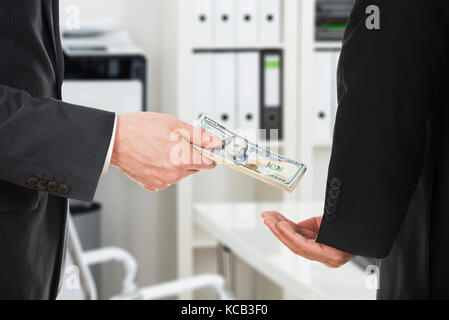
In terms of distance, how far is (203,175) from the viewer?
2719mm

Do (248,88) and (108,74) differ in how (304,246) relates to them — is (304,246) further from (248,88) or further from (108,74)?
(108,74)

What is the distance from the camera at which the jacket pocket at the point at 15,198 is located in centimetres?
77

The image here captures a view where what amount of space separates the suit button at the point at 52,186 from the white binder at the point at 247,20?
1.87m

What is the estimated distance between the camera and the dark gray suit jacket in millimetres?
708

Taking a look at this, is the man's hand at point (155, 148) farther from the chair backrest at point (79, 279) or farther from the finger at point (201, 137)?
the chair backrest at point (79, 279)

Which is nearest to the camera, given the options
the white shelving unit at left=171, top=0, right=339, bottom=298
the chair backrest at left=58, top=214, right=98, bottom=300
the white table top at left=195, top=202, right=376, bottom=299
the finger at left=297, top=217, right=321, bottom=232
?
the finger at left=297, top=217, right=321, bottom=232

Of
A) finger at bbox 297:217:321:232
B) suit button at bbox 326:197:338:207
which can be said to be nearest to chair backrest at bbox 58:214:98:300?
finger at bbox 297:217:321:232

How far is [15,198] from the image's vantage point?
773 mm

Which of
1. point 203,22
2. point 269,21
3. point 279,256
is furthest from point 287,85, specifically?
point 279,256

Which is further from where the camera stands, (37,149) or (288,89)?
(288,89)

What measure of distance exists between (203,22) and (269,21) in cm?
28

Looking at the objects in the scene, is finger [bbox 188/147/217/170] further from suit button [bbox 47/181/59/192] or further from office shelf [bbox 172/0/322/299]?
office shelf [bbox 172/0/322/299]

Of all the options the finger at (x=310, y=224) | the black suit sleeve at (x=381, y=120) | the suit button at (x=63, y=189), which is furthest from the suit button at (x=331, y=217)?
the suit button at (x=63, y=189)

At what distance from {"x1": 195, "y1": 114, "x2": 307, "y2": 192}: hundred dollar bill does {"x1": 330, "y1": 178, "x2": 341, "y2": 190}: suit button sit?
0.14 feet
